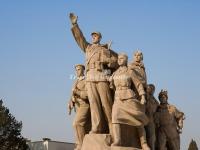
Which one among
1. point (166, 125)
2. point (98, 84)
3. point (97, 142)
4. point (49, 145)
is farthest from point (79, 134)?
point (49, 145)

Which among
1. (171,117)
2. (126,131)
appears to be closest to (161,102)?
(171,117)

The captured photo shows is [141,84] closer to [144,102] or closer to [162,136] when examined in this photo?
[144,102]

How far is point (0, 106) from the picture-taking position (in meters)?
30.8

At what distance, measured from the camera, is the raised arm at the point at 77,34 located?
12250 mm

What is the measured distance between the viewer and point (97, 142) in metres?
11.2

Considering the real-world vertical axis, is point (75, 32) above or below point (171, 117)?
above

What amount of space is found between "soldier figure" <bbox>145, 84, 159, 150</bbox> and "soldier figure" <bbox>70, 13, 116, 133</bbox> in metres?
1.06

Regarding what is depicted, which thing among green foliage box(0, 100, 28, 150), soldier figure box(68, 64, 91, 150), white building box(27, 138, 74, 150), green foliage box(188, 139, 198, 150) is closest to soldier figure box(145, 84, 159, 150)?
soldier figure box(68, 64, 91, 150)

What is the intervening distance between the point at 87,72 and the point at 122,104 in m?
1.52

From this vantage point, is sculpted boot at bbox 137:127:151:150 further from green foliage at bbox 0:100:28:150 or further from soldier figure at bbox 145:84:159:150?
green foliage at bbox 0:100:28:150

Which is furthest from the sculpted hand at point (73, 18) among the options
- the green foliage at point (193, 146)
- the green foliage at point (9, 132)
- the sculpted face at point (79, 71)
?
the green foliage at point (193, 146)

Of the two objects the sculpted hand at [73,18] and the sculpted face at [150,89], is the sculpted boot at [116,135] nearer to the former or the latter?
the sculpted face at [150,89]

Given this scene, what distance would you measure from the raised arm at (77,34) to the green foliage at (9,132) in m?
19.2

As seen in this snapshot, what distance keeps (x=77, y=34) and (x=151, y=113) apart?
2.84 metres
